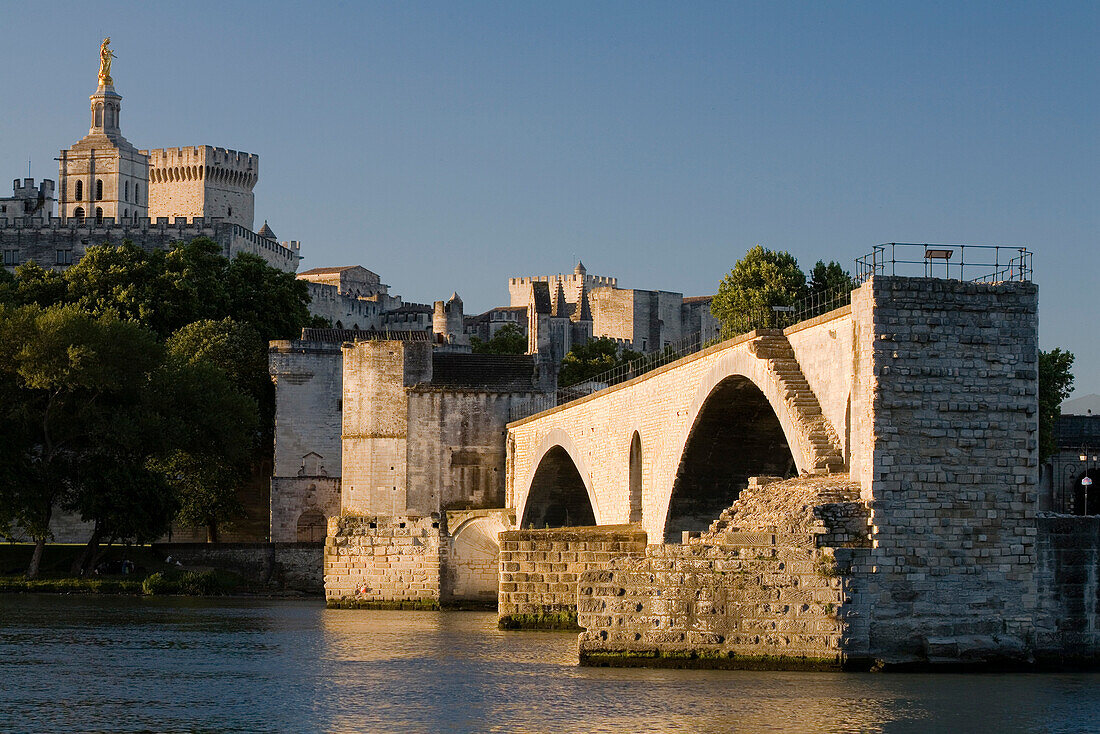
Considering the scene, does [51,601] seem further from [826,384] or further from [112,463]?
[826,384]

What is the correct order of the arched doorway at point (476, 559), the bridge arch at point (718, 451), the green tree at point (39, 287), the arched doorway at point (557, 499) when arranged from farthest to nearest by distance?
1. the green tree at point (39, 287)
2. the arched doorway at point (476, 559)
3. the arched doorway at point (557, 499)
4. the bridge arch at point (718, 451)

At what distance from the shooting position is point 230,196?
353 feet

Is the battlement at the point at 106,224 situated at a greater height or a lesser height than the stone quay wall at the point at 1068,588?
greater

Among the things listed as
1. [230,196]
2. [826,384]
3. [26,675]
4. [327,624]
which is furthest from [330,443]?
[230,196]

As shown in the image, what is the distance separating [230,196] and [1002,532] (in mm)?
90153

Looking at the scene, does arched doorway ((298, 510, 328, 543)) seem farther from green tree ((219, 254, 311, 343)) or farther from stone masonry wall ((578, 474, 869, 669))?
stone masonry wall ((578, 474, 869, 669))

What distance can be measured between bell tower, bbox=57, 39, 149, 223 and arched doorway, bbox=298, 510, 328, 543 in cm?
4775

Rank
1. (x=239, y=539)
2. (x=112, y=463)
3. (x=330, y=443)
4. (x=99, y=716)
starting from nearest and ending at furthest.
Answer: (x=99, y=716), (x=112, y=463), (x=330, y=443), (x=239, y=539)

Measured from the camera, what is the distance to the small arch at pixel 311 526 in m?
56.0

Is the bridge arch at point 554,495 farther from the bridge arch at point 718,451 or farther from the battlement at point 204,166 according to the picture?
the battlement at point 204,166

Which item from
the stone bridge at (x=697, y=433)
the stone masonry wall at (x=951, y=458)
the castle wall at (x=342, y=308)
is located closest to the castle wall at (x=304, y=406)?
the stone bridge at (x=697, y=433)

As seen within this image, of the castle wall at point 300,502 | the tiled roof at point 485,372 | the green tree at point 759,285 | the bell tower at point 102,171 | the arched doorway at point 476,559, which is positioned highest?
the bell tower at point 102,171

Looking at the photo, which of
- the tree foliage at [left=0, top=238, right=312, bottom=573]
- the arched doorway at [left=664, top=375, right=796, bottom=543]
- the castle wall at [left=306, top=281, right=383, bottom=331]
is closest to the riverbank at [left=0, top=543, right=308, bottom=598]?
the tree foliage at [left=0, top=238, right=312, bottom=573]

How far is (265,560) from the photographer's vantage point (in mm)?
53094
